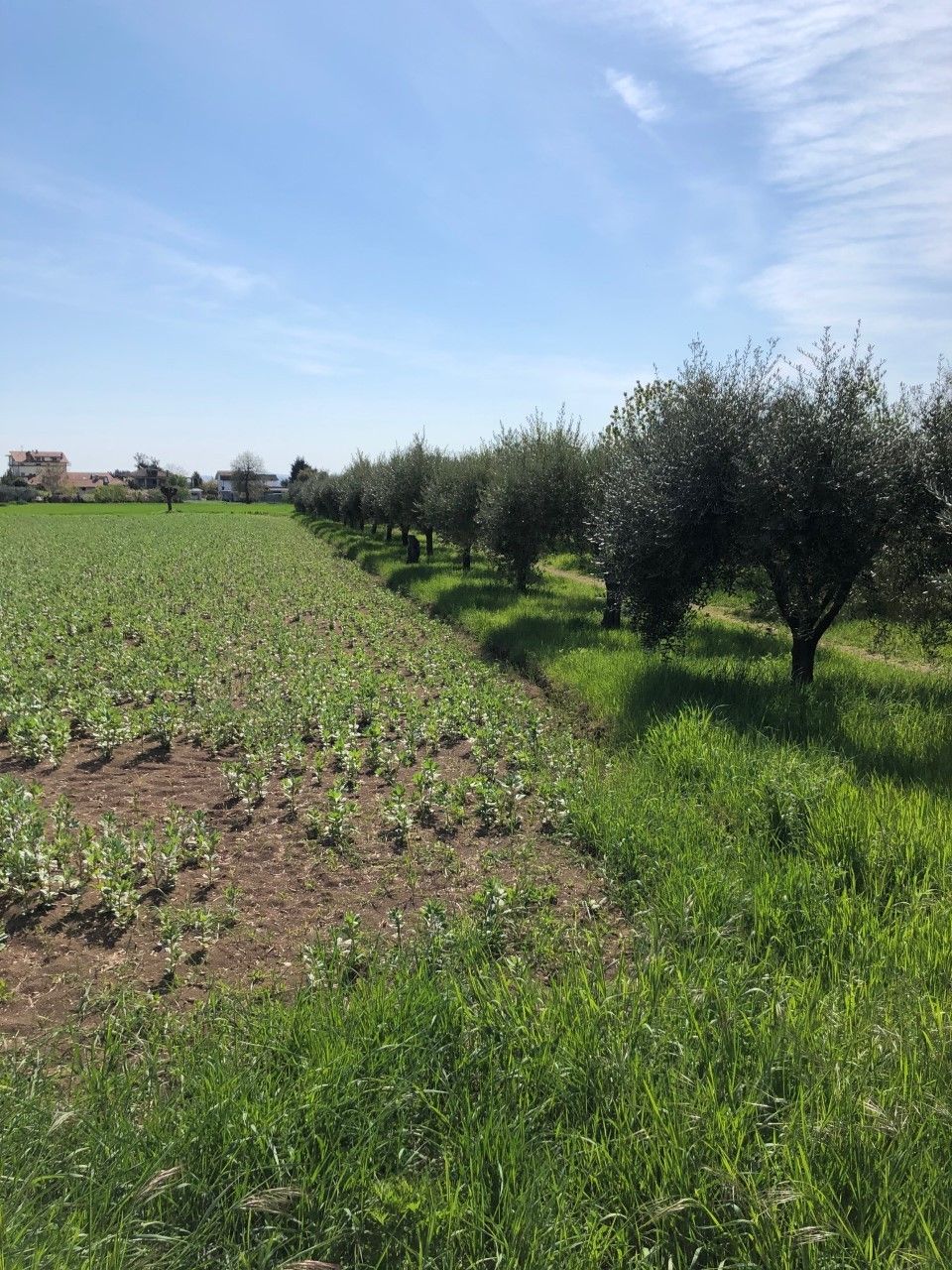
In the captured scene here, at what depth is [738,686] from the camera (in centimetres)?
1039

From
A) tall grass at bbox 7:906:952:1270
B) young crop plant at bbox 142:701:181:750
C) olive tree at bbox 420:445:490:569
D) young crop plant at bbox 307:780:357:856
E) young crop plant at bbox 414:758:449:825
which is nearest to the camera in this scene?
tall grass at bbox 7:906:952:1270

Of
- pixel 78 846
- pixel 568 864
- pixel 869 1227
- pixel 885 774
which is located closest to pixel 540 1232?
pixel 869 1227

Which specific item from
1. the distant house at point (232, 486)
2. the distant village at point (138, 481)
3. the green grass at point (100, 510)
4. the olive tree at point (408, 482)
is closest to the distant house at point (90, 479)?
the distant village at point (138, 481)

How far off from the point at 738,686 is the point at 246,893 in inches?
290

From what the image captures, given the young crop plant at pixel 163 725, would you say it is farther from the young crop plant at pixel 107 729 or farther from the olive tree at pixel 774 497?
the olive tree at pixel 774 497

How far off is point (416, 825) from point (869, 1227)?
4996 millimetres

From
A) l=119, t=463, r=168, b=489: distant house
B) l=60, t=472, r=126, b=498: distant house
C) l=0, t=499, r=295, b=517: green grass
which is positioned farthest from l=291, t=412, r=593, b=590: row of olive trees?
l=119, t=463, r=168, b=489: distant house

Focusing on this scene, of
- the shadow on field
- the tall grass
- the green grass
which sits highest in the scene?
the green grass

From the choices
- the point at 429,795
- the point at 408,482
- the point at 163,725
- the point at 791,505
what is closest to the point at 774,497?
the point at 791,505

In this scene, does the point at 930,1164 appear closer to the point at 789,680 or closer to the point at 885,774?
the point at 885,774

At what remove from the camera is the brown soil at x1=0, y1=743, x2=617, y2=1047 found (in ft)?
15.5

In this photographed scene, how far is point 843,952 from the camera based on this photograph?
452 centimetres

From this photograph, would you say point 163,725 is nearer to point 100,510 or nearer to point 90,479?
point 100,510

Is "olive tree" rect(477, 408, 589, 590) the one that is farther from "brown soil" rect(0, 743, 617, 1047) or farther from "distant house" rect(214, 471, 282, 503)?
"distant house" rect(214, 471, 282, 503)
